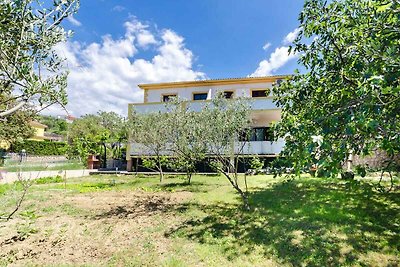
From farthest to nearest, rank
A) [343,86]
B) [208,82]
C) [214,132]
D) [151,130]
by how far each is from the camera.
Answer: [208,82], [151,130], [214,132], [343,86]

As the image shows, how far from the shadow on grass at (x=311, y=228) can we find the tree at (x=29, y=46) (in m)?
5.24

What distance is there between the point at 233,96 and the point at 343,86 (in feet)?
51.2

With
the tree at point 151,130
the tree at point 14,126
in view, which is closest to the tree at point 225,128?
the tree at point 151,130

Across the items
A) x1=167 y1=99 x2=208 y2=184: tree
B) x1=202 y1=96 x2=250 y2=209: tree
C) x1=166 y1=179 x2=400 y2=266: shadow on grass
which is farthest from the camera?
x1=167 y1=99 x2=208 y2=184: tree

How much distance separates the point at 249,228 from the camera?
727 cm

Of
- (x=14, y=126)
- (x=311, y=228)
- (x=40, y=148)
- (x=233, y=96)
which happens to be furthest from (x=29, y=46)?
(x=40, y=148)

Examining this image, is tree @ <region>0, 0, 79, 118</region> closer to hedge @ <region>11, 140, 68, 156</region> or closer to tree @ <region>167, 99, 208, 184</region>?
tree @ <region>167, 99, 208, 184</region>

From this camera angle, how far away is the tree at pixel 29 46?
2.93 metres

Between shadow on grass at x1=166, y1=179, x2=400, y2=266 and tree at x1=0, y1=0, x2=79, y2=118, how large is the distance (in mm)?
5244

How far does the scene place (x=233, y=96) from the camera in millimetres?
21109

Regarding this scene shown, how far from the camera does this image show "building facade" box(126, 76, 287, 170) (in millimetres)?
20719

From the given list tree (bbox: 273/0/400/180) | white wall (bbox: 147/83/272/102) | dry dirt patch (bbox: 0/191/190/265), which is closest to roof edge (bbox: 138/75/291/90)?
white wall (bbox: 147/83/272/102)

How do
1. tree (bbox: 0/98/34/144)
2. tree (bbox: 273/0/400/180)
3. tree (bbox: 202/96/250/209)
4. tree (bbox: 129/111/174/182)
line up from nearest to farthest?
1. tree (bbox: 273/0/400/180)
2. tree (bbox: 0/98/34/144)
3. tree (bbox: 202/96/250/209)
4. tree (bbox: 129/111/174/182)

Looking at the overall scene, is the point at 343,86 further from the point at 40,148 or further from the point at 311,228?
the point at 40,148
